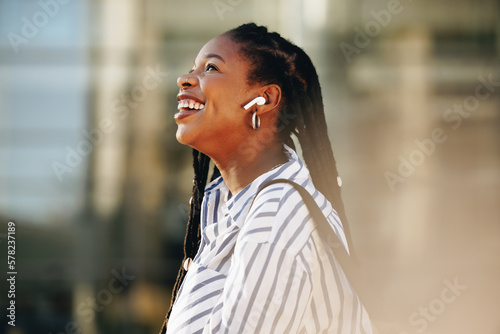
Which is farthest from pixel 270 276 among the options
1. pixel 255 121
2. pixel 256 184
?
pixel 255 121

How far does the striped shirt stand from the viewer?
1.00 m

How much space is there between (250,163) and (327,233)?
301 mm

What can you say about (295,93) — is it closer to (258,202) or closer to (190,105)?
(190,105)

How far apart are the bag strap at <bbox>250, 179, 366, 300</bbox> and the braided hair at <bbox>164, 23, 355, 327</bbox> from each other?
21 cm

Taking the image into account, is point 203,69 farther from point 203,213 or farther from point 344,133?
point 344,133

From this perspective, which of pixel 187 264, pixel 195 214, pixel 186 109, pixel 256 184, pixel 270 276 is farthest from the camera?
pixel 195 214

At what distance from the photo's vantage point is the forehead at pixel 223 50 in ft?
4.34

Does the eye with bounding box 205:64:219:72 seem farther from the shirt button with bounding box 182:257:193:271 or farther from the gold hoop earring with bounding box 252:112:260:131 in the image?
the shirt button with bounding box 182:257:193:271

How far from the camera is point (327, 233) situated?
1.09 m

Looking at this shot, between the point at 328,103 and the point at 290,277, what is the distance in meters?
4.00

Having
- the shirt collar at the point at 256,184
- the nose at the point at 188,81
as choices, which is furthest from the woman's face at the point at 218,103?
the shirt collar at the point at 256,184

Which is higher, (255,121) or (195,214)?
(255,121)

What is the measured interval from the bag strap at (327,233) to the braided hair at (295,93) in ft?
0.69

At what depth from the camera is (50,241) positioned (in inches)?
193
